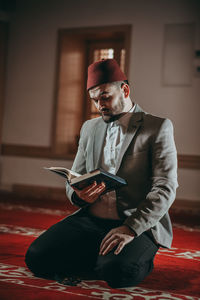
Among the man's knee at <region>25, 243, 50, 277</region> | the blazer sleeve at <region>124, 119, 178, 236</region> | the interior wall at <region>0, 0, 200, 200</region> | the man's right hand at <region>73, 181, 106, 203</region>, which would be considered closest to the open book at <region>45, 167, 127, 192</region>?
the man's right hand at <region>73, 181, 106, 203</region>

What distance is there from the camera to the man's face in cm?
217

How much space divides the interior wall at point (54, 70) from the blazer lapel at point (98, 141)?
3.74m

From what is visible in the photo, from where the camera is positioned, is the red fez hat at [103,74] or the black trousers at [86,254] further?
the red fez hat at [103,74]

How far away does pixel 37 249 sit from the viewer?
7.06 feet

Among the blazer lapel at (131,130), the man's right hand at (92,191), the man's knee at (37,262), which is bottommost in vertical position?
the man's knee at (37,262)

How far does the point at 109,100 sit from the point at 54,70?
484 cm

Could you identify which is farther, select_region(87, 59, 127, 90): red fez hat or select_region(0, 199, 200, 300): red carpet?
select_region(87, 59, 127, 90): red fez hat

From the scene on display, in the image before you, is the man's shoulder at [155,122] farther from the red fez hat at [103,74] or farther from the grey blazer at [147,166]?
the red fez hat at [103,74]

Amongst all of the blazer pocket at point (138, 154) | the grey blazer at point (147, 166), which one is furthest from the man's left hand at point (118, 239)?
the blazer pocket at point (138, 154)

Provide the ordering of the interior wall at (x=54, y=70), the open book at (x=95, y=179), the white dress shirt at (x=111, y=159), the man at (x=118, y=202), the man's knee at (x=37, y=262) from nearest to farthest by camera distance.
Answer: the open book at (x=95, y=179) < the man at (x=118, y=202) < the man's knee at (x=37, y=262) < the white dress shirt at (x=111, y=159) < the interior wall at (x=54, y=70)

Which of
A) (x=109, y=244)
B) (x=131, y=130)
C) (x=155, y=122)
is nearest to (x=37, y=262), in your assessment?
(x=109, y=244)

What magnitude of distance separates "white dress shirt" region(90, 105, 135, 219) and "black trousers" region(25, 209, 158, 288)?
45mm

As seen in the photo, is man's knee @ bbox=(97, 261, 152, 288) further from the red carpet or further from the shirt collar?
the shirt collar

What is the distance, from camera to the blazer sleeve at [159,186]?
1.95 meters
